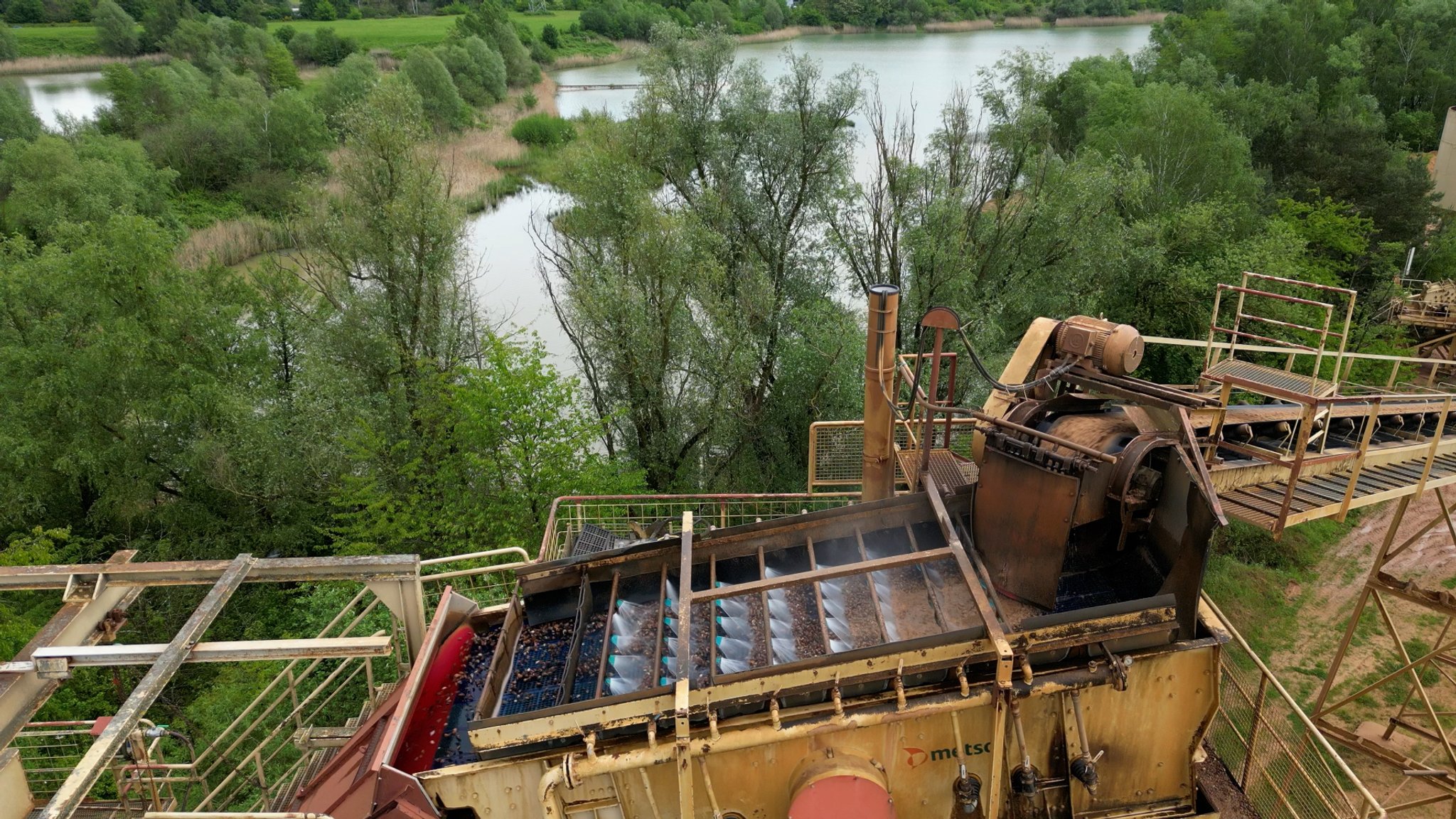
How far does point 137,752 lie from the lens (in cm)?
672

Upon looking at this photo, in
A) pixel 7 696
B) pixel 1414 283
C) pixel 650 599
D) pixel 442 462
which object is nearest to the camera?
pixel 7 696

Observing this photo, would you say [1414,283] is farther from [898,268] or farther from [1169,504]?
[1169,504]

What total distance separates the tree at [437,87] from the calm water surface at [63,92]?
20743 millimetres

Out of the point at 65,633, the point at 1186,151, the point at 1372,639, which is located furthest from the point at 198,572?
the point at 1186,151

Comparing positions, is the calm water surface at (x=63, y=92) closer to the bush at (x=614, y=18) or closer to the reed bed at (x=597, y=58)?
the reed bed at (x=597, y=58)

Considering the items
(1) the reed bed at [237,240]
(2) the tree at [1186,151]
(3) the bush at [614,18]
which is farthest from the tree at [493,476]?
(3) the bush at [614,18]

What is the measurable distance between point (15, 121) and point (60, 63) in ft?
79.4

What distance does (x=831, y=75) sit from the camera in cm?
3638

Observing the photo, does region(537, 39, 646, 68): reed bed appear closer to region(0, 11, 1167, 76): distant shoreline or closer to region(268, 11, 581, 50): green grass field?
region(0, 11, 1167, 76): distant shoreline

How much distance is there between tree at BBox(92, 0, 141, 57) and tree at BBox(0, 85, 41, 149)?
807 inches

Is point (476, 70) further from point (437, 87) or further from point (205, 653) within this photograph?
point (205, 653)

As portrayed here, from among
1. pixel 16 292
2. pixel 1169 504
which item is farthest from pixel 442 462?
pixel 1169 504

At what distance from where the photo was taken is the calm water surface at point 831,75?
26.6 m

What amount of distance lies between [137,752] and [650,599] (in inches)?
171
